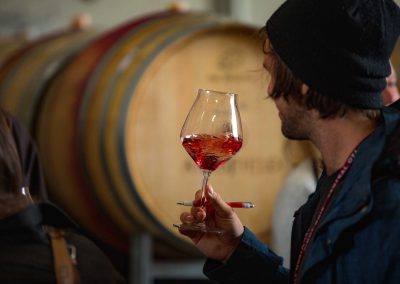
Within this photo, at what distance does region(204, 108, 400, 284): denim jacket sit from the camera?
1.29 m

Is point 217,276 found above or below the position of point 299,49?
below

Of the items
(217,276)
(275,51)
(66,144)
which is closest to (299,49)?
(275,51)

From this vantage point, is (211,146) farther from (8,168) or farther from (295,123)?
(8,168)

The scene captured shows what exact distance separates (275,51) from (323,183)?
10.2 inches

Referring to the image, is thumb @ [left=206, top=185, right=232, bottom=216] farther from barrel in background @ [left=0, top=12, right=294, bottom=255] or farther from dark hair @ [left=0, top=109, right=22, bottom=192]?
barrel in background @ [left=0, top=12, right=294, bottom=255]

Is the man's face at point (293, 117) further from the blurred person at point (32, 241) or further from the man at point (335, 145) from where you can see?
the blurred person at point (32, 241)

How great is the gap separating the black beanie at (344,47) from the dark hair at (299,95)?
12 mm

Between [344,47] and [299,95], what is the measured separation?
12 centimetres

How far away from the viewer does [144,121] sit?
9.46 ft

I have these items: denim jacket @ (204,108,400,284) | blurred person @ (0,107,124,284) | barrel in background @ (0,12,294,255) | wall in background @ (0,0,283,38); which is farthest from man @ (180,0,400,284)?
wall in background @ (0,0,283,38)

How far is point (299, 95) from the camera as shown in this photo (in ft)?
4.94

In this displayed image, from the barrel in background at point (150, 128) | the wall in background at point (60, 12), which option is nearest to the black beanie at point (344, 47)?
the barrel in background at point (150, 128)

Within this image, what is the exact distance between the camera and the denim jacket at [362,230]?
1293 millimetres

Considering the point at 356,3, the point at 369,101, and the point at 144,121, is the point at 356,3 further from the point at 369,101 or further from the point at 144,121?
the point at 144,121
